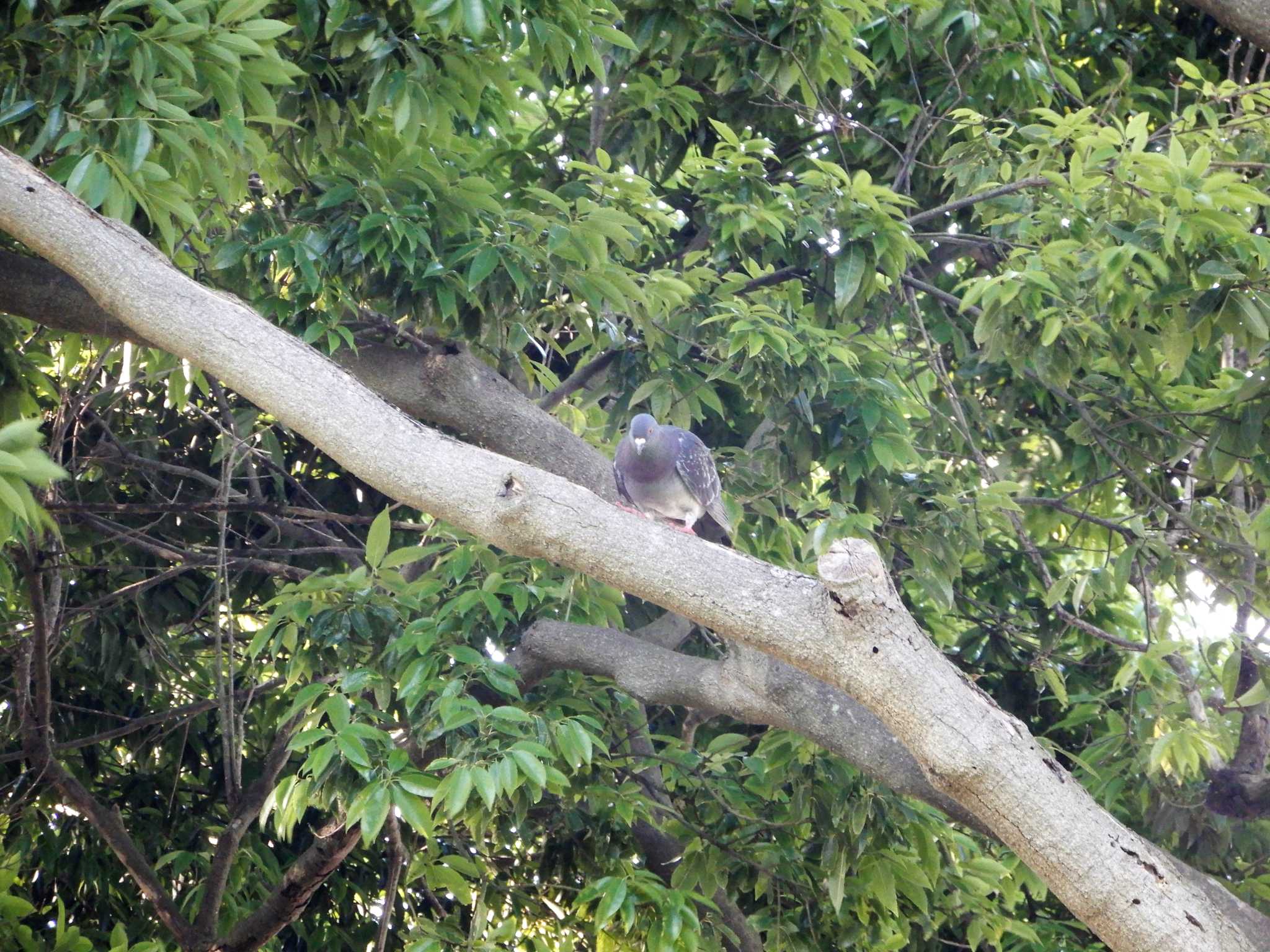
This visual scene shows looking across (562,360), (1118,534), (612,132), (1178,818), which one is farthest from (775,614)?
(562,360)

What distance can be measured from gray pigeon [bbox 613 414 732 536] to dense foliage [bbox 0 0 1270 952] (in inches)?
5.5

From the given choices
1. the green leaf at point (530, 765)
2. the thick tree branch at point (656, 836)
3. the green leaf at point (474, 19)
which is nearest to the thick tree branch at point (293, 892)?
the green leaf at point (530, 765)

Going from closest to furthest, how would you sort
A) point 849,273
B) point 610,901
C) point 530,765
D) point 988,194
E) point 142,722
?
point 530,765, point 610,901, point 849,273, point 988,194, point 142,722

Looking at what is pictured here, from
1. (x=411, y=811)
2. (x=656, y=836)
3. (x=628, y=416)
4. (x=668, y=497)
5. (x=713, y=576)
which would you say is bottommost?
(x=656, y=836)

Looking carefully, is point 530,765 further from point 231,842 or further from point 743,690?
point 231,842

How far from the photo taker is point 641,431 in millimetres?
4887

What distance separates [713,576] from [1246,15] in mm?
2917

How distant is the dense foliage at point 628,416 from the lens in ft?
12.3

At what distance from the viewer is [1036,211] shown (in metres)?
4.69

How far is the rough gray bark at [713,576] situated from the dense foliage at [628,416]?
11.7 inches

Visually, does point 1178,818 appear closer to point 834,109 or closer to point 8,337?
point 834,109

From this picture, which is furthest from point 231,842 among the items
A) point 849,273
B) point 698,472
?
point 849,273

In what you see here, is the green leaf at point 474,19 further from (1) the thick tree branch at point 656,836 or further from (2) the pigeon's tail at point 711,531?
(1) the thick tree branch at point 656,836

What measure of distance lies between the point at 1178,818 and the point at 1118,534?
1632 millimetres
